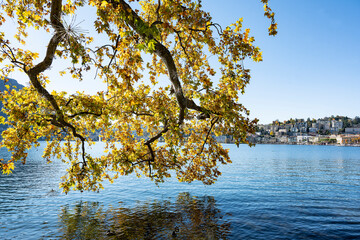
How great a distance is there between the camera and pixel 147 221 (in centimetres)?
A: 1582

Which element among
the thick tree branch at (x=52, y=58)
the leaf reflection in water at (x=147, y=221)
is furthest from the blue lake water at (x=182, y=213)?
the thick tree branch at (x=52, y=58)

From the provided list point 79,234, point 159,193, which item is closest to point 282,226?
point 79,234

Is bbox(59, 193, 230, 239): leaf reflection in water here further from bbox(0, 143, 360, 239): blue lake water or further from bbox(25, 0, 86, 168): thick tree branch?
bbox(25, 0, 86, 168): thick tree branch

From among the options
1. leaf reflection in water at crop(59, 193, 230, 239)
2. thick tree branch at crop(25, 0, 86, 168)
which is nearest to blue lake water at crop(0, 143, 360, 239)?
leaf reflection in water at crop(59, 193, 230, 239)

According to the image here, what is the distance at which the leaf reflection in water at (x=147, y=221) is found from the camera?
13445 mm

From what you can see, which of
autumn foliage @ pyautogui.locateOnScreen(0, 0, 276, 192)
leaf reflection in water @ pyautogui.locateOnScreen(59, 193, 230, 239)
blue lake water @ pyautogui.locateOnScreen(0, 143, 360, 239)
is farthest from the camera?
blue lake water @ pyautogui.locateOnScreen(0, 143, 360, 239)

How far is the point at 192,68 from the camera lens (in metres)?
13.2

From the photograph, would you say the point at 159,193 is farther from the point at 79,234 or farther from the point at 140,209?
the point at 79,234

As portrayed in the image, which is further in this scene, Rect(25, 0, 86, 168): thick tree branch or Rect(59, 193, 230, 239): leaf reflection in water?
Rect(59, 193, 230, 239): leaf reflection in water

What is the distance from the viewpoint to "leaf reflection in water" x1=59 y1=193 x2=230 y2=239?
1345 cm

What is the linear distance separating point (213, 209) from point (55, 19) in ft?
53.9

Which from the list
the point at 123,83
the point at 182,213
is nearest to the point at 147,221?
the point at 182,213

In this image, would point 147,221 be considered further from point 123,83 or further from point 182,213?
point 123,83

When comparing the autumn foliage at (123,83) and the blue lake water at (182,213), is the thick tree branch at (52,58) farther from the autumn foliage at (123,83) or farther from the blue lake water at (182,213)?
the blue lake water at (182,213)
